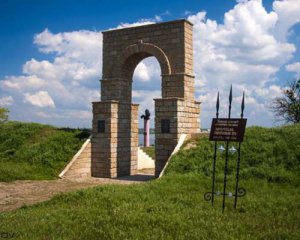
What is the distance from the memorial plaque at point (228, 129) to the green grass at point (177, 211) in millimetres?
1692

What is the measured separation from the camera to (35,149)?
18.0 metres

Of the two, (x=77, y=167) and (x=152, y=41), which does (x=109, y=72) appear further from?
(x=77, y=167)

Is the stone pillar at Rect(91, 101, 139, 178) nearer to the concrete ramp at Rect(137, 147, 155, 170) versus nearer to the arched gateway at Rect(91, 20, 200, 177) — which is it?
the arched gateway at Rect(91, 20, 200, 177)

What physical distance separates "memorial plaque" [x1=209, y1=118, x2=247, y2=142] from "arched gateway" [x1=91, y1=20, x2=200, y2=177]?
6.88 m

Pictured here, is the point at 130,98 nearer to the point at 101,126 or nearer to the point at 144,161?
the point at 101,126

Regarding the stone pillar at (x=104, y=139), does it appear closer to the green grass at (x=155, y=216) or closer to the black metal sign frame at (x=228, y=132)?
the green grass at (x=155, y=216)

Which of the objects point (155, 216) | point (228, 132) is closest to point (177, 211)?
point (155, 216)

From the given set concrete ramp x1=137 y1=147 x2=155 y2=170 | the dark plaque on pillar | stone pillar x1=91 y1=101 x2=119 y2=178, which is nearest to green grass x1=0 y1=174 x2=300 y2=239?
the dark plaque on pillar

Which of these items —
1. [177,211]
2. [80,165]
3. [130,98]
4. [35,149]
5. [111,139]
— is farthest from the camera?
[130,98]

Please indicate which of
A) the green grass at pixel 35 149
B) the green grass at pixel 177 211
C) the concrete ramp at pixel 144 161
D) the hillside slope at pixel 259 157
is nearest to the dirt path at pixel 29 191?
the green grass at pixel 35 149

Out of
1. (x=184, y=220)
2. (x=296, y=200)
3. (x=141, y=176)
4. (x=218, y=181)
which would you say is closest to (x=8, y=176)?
(x=141, y=176)

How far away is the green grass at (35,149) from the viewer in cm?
1591

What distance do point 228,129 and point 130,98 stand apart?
10749 mm

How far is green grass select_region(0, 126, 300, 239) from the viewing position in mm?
7055
